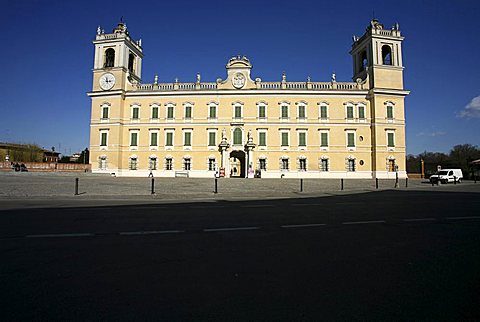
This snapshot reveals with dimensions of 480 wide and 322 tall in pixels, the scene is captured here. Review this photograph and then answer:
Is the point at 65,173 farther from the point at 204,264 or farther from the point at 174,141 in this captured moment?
the point at 204,264

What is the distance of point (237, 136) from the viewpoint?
1606 inches

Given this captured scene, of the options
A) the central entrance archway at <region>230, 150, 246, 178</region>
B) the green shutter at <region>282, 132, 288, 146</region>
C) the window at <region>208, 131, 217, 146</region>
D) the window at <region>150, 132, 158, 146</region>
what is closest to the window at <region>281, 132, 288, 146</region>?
the green shutter at <region>282, 132, 288, 146</region>

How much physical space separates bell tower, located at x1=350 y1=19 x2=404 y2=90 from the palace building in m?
0.14

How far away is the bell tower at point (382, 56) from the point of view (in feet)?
131

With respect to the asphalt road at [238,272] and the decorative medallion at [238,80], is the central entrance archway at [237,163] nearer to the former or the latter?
the decorative medallion at [238,80]

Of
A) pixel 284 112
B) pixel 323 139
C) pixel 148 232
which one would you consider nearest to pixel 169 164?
pixel 284 112

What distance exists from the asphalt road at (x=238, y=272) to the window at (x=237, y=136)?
3396 cm

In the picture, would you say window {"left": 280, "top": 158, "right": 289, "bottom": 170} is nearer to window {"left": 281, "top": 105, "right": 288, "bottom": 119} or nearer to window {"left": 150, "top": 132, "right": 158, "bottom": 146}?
window {"left": 281, "top": 105, "right": 288, "bottom": 119}

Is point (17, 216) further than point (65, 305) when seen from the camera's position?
Yes

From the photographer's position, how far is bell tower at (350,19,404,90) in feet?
131

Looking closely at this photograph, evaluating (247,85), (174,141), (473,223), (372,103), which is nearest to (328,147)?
(372,103)

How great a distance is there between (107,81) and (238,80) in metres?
20.0

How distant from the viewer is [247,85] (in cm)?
4119

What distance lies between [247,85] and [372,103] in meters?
18.1
